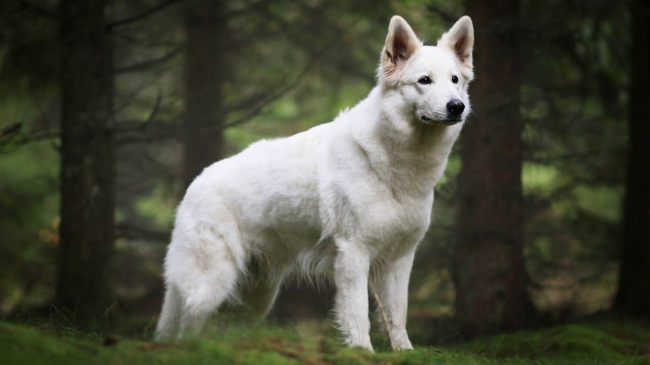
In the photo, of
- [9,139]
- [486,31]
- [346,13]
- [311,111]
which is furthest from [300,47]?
[9,139]

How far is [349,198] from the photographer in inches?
182

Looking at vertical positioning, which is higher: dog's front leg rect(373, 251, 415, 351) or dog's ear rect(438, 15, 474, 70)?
dog's ear rect(438, 15, 474, 70)

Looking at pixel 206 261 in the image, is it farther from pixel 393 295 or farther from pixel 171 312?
pixel 393 295

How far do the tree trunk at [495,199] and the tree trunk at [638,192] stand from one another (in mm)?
2521

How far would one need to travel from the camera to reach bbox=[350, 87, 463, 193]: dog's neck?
4.68m

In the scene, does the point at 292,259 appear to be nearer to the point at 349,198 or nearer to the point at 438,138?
the point at 349,198

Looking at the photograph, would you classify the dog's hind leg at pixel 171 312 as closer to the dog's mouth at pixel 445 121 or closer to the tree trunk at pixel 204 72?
the dog's mouth at pixel 445 121

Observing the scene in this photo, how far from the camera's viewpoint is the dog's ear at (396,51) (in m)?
4.71

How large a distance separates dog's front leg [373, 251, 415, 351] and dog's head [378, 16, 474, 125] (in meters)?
1.26

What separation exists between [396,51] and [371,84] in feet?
18.9

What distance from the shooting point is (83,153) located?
658cm

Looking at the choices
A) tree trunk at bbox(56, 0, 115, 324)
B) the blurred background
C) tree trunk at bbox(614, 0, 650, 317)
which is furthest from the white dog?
tree trunk at bbox(614, 0, 650, 317)

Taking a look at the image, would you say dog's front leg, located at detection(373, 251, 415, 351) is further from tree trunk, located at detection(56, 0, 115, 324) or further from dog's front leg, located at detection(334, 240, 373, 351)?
tree trunk, located at detection(56, 0, 115, 324)

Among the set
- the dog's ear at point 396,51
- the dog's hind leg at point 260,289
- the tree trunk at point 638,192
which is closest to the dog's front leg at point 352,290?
the dog's hind leg at point 260,289
